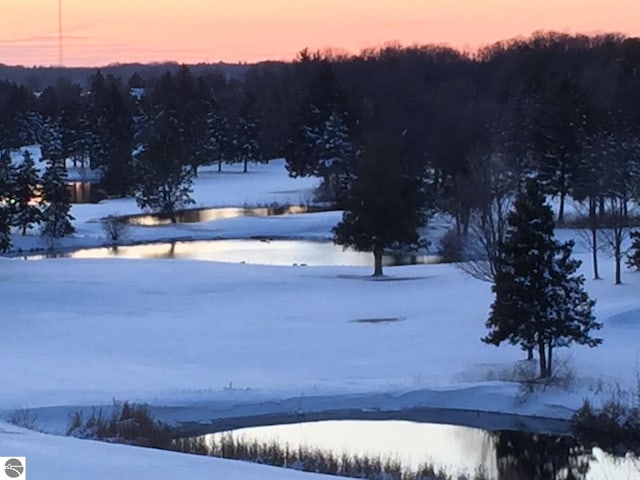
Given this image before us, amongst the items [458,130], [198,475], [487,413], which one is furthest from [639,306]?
[458,130]

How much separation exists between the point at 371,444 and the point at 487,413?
329 cm

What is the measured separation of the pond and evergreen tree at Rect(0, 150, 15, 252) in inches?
1215

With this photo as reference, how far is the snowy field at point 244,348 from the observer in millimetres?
Result: 18281

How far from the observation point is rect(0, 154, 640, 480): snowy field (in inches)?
720

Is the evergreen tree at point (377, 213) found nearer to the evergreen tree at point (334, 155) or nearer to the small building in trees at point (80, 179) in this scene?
the evergreen tree at point (334, 155)

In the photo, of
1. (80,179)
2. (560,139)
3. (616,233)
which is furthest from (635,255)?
(80,179)

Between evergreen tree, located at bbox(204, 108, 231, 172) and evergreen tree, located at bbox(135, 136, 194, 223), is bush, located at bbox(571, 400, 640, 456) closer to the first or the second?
evergreen tree, located at bbox(135, 136, 194, 223)

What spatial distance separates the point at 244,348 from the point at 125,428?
11.5 metres

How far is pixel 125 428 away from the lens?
51.8ft

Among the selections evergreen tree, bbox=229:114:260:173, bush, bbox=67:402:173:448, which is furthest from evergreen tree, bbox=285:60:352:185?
bush, bbox=67:402:173:448

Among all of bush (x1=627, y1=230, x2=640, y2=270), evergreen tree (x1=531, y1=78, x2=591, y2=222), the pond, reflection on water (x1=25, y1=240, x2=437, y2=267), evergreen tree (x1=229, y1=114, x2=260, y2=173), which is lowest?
the pond

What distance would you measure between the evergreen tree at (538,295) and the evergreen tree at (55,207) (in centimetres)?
3450

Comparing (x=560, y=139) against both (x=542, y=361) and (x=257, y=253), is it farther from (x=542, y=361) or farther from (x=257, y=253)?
(x=542, y=361)

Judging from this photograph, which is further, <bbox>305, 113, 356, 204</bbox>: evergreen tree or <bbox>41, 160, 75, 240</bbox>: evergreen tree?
<bbox>305, 113, 356, 204</bbox>: evergreen tree
